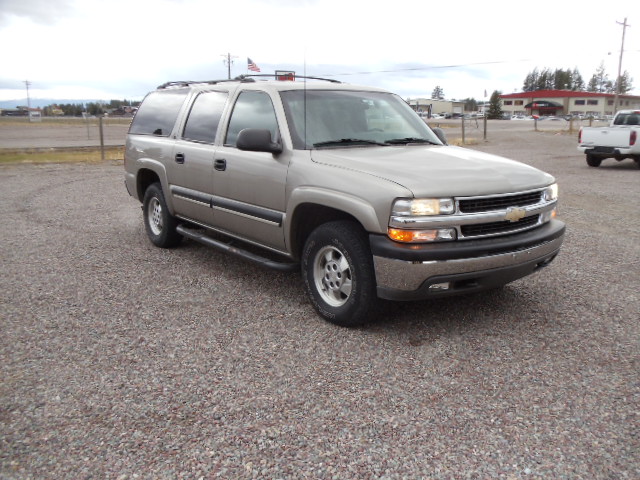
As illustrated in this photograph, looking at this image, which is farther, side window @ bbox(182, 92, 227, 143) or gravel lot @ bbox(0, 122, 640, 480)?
side window @ bbox(182, 92, 227, 143)

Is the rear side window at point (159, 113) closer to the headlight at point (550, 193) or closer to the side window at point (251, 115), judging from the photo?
the side window at point (251, 115)

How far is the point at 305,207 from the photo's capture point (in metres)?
4.39

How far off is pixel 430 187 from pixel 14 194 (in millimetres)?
9984

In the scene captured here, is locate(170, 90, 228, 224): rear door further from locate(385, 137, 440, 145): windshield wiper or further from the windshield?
locate(385, 137, 440, 145): windshield wiper

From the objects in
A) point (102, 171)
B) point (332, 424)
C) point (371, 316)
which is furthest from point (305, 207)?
point (102, 171)

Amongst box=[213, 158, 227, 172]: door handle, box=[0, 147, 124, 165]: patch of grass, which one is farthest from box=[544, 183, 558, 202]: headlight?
box=[0, 147, 124, 165]: patch of grass

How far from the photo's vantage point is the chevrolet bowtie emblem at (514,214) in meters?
3.93

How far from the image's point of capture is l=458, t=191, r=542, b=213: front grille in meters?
3.79

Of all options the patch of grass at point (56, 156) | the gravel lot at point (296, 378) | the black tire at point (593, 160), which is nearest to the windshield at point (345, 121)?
the gravel lot at point (296, 378)

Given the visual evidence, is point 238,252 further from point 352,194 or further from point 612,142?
point 612,142

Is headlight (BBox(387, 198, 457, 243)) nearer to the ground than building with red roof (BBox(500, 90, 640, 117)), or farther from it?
nearer to the ground

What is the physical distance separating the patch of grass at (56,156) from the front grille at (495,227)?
634 inches

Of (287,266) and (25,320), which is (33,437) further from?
(287,266)

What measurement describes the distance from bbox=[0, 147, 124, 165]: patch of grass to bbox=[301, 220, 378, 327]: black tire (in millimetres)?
15205
